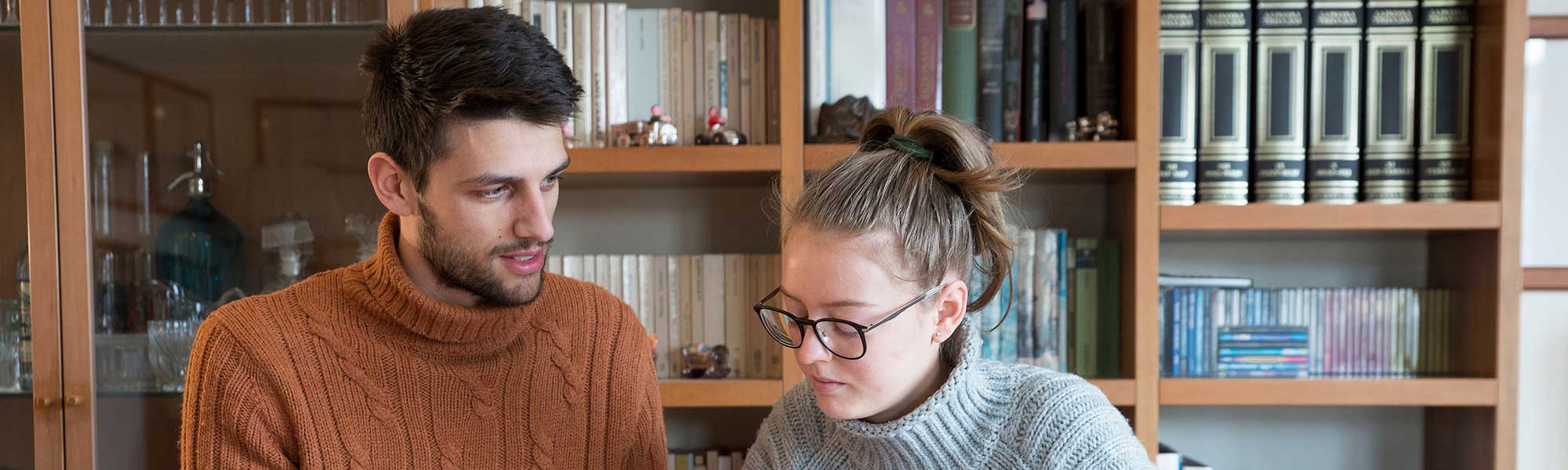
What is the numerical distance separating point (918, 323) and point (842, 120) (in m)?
0.80

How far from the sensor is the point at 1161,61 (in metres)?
1.73

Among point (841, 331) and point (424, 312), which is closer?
point (841, 331)

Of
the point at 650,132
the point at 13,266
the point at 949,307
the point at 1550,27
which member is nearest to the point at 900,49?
the point at 650,132

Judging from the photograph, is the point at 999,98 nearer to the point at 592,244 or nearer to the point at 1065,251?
the point at 1065,251

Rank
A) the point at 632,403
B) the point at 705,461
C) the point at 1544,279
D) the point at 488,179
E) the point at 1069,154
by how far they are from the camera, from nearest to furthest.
Answer: the point at 488,179
the point at 632,403
the point at 1069,154
the point at 1544,279
the point at 705,461

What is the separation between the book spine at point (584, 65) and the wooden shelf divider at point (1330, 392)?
1100 millimetres

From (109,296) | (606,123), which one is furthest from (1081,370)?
(109,296)

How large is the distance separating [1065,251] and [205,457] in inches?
53.4

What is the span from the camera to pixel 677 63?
5.92ft

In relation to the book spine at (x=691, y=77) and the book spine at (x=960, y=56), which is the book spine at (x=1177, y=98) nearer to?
the book spine at (x=960, y=56)

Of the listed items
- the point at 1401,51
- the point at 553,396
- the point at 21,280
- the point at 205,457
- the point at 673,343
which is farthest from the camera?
the point at 673,343

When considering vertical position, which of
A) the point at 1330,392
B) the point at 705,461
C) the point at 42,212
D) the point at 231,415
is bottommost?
the point at 705,461

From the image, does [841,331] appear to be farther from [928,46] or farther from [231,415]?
[928,46]

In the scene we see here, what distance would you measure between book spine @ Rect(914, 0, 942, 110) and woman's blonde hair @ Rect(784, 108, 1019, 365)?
720mm
